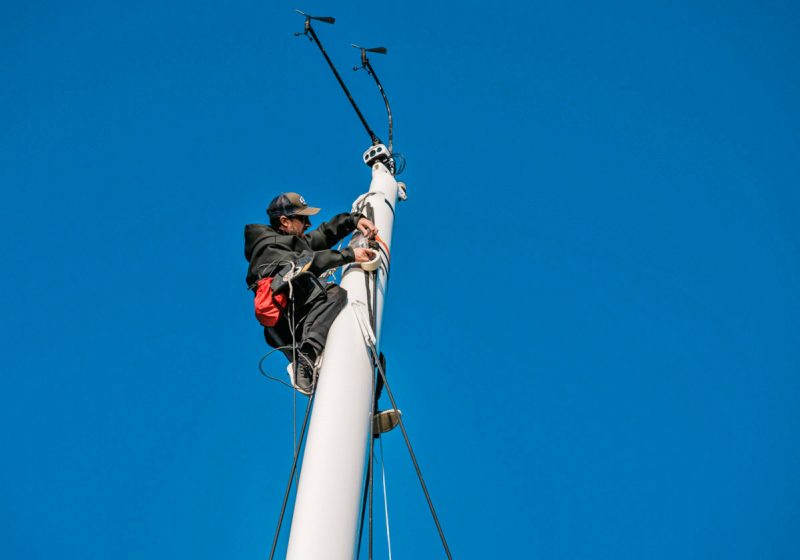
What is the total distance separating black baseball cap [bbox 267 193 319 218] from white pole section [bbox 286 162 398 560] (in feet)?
2.96

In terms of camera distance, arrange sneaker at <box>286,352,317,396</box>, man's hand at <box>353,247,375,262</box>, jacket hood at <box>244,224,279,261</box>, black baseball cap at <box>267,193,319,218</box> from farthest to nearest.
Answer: black baseball cap at <box>267,193,319,218</box>, jacket hood at <box>244,224,279,261</box>, man's hand at <box>353,247,375,262</box>, sneaker at <box>286,352,317,396</box>

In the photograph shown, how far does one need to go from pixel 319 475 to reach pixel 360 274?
1383 millimetres

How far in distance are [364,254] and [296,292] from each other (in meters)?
0.46

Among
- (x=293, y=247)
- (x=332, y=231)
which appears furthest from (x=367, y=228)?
(x=293, y=247)

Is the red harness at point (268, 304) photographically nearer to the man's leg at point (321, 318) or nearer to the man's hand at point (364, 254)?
the man's leg at point (321, 318)

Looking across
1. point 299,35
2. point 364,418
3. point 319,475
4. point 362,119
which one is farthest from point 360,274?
point 299,35

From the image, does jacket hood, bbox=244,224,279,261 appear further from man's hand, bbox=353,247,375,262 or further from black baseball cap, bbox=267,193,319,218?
man's hand, bbox=353,247,375,262

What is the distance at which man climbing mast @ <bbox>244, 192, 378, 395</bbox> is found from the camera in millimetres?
3764

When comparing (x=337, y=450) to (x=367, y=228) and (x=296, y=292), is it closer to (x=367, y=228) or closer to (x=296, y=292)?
(x=296, y=292)

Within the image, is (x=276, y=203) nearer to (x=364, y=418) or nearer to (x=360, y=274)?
(x=360, y=274)

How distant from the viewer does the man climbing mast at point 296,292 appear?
3764 mm

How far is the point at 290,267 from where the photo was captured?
3914mm

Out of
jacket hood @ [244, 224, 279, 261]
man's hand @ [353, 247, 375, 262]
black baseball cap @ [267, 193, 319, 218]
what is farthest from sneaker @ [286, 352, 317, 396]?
black baseball cap @ [267, 193, 319, 218]

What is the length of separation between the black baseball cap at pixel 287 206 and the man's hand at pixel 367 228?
1.37 feet
